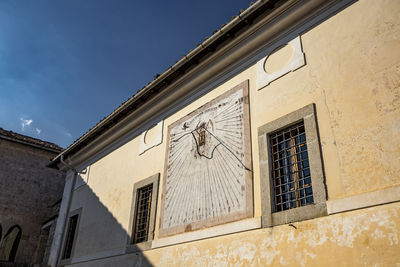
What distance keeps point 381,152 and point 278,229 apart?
5.41 ft

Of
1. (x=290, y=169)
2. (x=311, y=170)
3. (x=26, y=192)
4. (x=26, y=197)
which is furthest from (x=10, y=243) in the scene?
(x=311, y=170)

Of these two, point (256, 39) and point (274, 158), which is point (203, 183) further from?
point (256, 39)

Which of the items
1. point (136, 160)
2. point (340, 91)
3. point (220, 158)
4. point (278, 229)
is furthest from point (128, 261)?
point (340, 91)

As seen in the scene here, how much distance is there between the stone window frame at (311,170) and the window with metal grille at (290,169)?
3.9 inches

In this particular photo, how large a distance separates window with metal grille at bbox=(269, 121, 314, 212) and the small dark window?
274 inches

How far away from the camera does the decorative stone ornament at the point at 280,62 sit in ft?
18.3

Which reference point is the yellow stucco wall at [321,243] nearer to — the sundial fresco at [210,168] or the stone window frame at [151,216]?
the sundial fresco at [210,168]

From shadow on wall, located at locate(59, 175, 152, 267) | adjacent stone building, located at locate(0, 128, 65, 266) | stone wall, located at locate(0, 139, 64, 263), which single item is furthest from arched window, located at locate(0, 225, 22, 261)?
shadow on wall, located at locate(59, 175, 152, 267)

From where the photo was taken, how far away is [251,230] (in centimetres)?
509

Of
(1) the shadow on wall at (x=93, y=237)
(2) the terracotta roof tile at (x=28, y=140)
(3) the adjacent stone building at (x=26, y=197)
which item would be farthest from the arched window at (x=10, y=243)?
(1) the shadow on wall at (x=93, y=237)

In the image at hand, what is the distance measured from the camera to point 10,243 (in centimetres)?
1342

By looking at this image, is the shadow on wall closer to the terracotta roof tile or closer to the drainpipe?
the drainpipe

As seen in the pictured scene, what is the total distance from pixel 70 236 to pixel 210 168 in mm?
5954

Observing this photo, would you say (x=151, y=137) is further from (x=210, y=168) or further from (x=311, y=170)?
(x=311, y=170)
